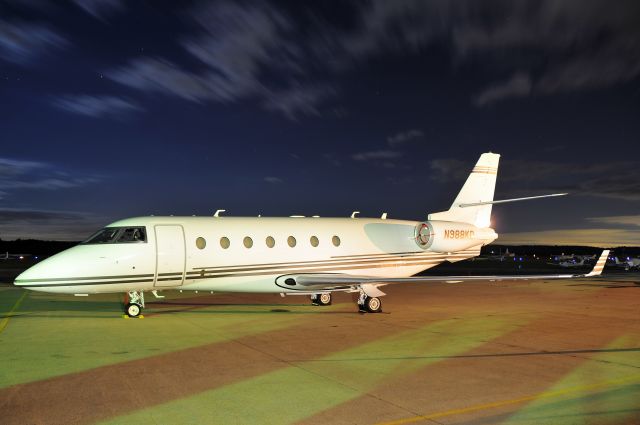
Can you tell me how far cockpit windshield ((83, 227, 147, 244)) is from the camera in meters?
13.9

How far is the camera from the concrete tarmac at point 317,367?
6301 mm

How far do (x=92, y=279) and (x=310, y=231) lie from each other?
6441mm

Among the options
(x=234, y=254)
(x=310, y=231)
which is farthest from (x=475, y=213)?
(x=234, y=254)

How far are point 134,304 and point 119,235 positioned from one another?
2.05 metres

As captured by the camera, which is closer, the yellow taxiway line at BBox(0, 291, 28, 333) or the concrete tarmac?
the concrete tarmac

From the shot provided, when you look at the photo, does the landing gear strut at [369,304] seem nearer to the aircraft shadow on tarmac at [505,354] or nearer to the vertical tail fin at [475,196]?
the vertical tail fin at [475,196]

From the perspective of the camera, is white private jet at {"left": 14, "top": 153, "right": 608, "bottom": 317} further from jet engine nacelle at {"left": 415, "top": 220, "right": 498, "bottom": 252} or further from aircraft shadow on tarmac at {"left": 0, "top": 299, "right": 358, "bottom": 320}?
aircraft shadow on tarmac at {"left": 0, "top": 299, "right": 358, "bottom": 320}

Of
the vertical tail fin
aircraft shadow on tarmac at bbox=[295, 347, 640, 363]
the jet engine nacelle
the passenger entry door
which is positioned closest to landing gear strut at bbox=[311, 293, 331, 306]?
the jet engine nacelle

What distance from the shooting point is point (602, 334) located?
12.1 meters

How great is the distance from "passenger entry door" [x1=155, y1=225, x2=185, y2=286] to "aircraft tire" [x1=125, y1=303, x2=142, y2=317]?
108 centimetres

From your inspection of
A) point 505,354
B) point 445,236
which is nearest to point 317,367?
point 505,354

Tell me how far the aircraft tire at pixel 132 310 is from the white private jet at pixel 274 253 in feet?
0.09

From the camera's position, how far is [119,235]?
14.0 meters

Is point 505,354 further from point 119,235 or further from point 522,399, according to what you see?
point 119,235
